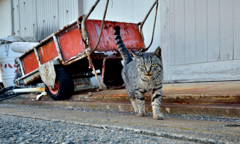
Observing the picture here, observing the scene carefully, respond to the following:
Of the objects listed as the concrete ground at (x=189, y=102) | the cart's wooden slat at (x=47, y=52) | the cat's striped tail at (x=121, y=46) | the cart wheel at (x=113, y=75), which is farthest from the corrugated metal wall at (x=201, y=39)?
the cart's wooden slat at (x=47, y=52)

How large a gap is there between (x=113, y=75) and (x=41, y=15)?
5.69 meters

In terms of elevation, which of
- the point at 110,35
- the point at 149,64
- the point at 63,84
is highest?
the point at 110,35

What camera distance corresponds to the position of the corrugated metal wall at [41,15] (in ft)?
26.7

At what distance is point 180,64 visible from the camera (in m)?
5.26

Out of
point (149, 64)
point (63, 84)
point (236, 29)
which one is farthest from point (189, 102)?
point (63, 84)

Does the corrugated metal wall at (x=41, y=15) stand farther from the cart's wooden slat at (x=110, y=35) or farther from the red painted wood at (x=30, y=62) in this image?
the cart's wooden slat at (x=110, y=35)

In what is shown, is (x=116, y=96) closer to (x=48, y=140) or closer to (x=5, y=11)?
(x=48, y=140)

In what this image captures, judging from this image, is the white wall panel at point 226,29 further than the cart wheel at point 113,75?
No

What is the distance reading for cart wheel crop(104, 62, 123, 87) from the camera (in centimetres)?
537

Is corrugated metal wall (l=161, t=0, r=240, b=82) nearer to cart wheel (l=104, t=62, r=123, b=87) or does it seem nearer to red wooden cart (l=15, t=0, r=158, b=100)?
red wooden cart (l=15, t=0, r=158, b=100)

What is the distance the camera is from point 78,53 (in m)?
4.43

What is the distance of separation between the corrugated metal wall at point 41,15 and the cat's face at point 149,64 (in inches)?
209

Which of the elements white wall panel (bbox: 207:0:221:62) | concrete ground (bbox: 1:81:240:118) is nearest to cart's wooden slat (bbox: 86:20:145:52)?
concrete ground (bbox: 1:81:240:118)

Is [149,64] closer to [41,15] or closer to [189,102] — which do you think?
[189,102]
